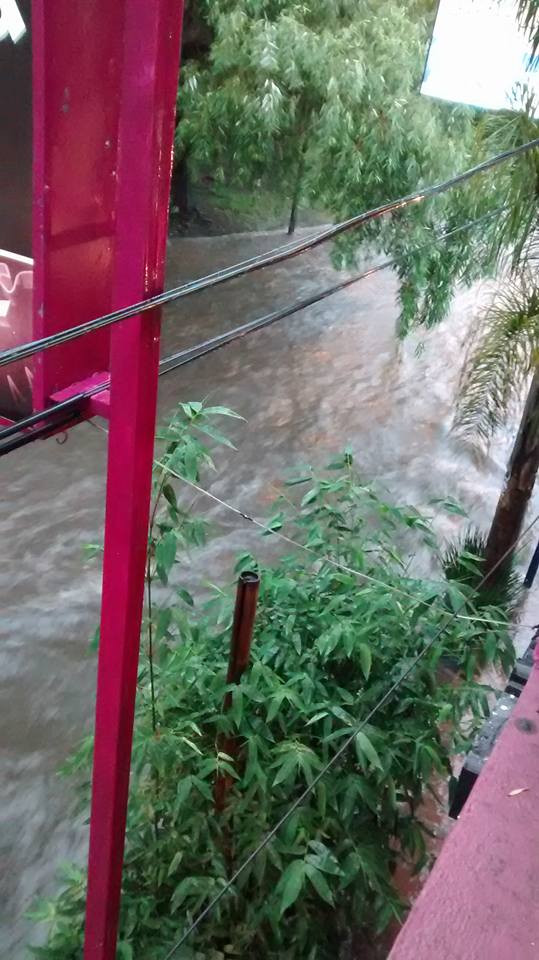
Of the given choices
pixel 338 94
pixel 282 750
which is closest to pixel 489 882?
pixel 282 750

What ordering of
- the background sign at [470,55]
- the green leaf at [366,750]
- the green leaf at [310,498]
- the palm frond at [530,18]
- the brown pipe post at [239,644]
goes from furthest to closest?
the background sign at [470,55] < the palm frond at [530,18] < the green leaf at [310,498] < the green leaf at [366,750] < the brown pipe post at [239,644]

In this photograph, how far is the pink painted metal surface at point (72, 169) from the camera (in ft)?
5.20

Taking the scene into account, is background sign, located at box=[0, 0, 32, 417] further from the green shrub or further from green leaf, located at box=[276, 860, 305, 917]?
the green shrub

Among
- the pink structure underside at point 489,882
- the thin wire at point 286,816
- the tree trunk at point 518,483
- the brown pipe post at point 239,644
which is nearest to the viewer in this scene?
the pink structure underside at point 489,882

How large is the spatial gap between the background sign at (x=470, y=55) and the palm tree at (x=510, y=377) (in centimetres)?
286

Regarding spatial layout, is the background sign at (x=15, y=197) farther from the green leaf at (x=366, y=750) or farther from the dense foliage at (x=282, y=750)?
the green leaf at (x=366, y=750)

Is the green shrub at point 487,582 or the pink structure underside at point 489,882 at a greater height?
the pink structure underside at point 489,882

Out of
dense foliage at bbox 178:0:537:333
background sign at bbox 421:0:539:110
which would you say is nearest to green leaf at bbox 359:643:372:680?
dense foliage at bbox 178:0:537:333

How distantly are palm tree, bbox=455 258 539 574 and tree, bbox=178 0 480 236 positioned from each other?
2.42 meters

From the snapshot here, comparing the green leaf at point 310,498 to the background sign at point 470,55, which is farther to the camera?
the background sign at point 470,55

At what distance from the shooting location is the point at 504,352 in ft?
15.3

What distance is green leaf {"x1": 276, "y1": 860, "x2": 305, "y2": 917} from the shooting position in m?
2.24

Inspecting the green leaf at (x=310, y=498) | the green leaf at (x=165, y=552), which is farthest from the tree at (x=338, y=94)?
the green leaf at (x=165, y=552)

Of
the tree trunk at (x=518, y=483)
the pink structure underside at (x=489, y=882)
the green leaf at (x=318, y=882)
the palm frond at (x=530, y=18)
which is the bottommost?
the tree trunk at (x=518, y=483)
